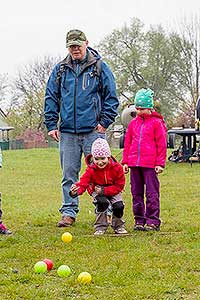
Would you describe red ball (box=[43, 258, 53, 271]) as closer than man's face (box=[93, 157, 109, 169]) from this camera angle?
Yes

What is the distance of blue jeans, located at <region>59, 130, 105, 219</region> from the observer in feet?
22.4

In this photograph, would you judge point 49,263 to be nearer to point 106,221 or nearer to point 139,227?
point 106,221

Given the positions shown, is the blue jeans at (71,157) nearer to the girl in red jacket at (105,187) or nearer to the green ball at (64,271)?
the girl in red jacket at (105,187)

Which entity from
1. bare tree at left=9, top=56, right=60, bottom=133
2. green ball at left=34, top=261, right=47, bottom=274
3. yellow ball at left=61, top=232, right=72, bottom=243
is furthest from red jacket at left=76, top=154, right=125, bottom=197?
bare tree at left=9, top=56, right=60, bottom=133

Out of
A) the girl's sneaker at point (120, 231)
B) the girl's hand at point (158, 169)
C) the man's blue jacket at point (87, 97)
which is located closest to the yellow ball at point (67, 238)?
the girl's sneaker at point (120, 231)

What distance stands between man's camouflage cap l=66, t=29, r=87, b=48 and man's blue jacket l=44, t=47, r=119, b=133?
0.79ft

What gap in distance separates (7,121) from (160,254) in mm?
53199

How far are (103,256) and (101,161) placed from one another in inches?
52.6

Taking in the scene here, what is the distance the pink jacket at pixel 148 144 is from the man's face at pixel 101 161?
357 millimetres

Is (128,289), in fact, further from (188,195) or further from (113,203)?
(188,195)

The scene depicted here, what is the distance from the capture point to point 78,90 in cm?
669

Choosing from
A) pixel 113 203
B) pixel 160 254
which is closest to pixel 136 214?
pixel 113 203

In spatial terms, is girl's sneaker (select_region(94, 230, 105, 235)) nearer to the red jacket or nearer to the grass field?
the grass field

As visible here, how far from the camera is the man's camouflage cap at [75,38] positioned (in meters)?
6.51
